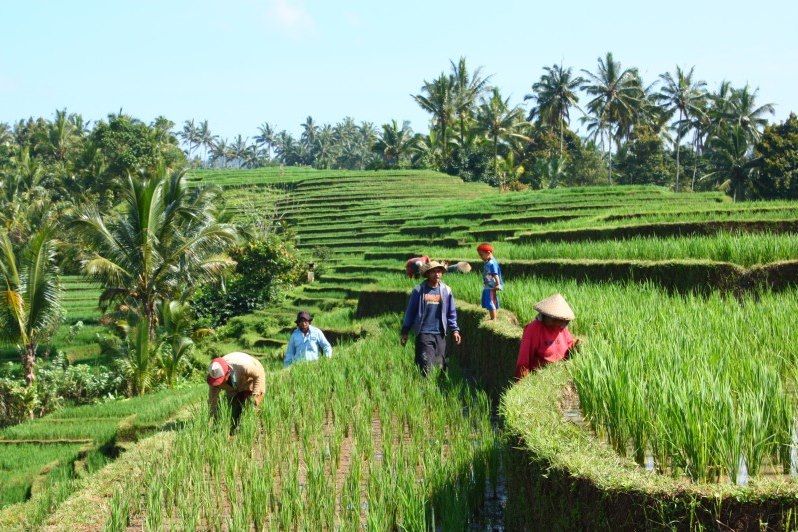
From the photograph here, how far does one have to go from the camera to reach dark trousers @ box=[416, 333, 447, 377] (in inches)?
346

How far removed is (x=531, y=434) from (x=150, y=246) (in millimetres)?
16072

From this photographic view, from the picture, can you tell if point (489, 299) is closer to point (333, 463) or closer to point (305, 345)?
point (305, 345)

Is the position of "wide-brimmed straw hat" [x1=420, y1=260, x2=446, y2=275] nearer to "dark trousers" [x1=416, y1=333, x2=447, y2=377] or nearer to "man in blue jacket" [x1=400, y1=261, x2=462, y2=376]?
"man in blue jacket" [x1=400, y1=261, x2=462, y2=376]

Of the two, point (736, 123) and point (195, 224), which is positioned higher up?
point (736, 123)

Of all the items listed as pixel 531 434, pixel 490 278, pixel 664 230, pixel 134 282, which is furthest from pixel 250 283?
pixel 531 434

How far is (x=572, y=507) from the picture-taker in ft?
12.9

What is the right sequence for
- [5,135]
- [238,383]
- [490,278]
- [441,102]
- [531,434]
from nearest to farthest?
[531,434]
[238,383]
[490,278]
[441,102]
[5,135]

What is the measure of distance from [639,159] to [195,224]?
33.8 metres

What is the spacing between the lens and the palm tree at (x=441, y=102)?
54.0 m

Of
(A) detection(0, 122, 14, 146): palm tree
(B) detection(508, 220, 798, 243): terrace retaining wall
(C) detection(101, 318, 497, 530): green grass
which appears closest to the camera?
(C) detection(101, 318, 497, 530): green grass

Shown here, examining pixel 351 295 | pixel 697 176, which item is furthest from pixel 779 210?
pixel 697 176

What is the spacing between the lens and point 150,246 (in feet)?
62.8

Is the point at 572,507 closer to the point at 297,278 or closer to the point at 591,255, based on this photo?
the point at 591,255

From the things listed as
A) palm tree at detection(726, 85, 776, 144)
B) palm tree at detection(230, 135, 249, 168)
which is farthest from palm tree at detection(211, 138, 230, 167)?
palm tree at detection(726, 85, 776, 144)
